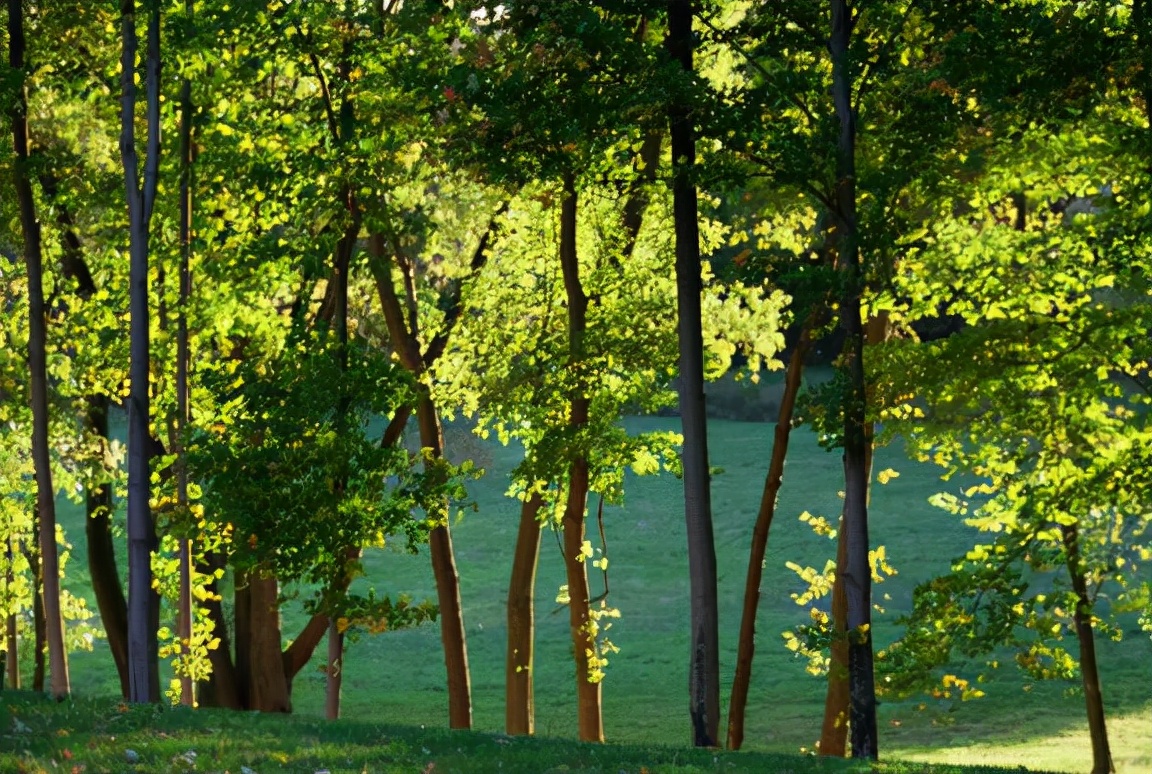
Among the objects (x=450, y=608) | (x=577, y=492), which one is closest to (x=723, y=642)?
(x=450, y=608)

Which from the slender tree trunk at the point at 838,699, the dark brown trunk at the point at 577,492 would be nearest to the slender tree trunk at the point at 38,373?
the dark brown trunk at the point at 577,492

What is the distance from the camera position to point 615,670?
44.8 m

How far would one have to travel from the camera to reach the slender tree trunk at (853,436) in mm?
16812

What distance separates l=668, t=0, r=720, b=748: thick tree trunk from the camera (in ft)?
57.3

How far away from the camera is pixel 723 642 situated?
47062mm

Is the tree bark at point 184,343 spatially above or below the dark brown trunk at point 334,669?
above

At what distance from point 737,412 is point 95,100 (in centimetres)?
5545

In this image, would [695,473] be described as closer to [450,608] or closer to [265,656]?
[450,608]

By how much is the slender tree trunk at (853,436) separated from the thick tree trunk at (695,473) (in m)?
1.61

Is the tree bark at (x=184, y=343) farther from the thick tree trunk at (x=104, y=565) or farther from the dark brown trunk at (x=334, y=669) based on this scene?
the thick tree trunk at (x=104, y=565)

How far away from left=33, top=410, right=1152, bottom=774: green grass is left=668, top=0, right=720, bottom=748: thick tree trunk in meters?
6.91

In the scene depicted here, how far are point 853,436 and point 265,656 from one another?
12404 millimetres

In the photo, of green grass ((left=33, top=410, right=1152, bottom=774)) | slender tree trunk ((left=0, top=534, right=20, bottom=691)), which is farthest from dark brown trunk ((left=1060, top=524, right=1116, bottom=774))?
slender tree trunk ((left=0, top=534, right=20, bottom=691))

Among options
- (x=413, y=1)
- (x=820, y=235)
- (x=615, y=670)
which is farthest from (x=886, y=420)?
(x=615, y=670)
